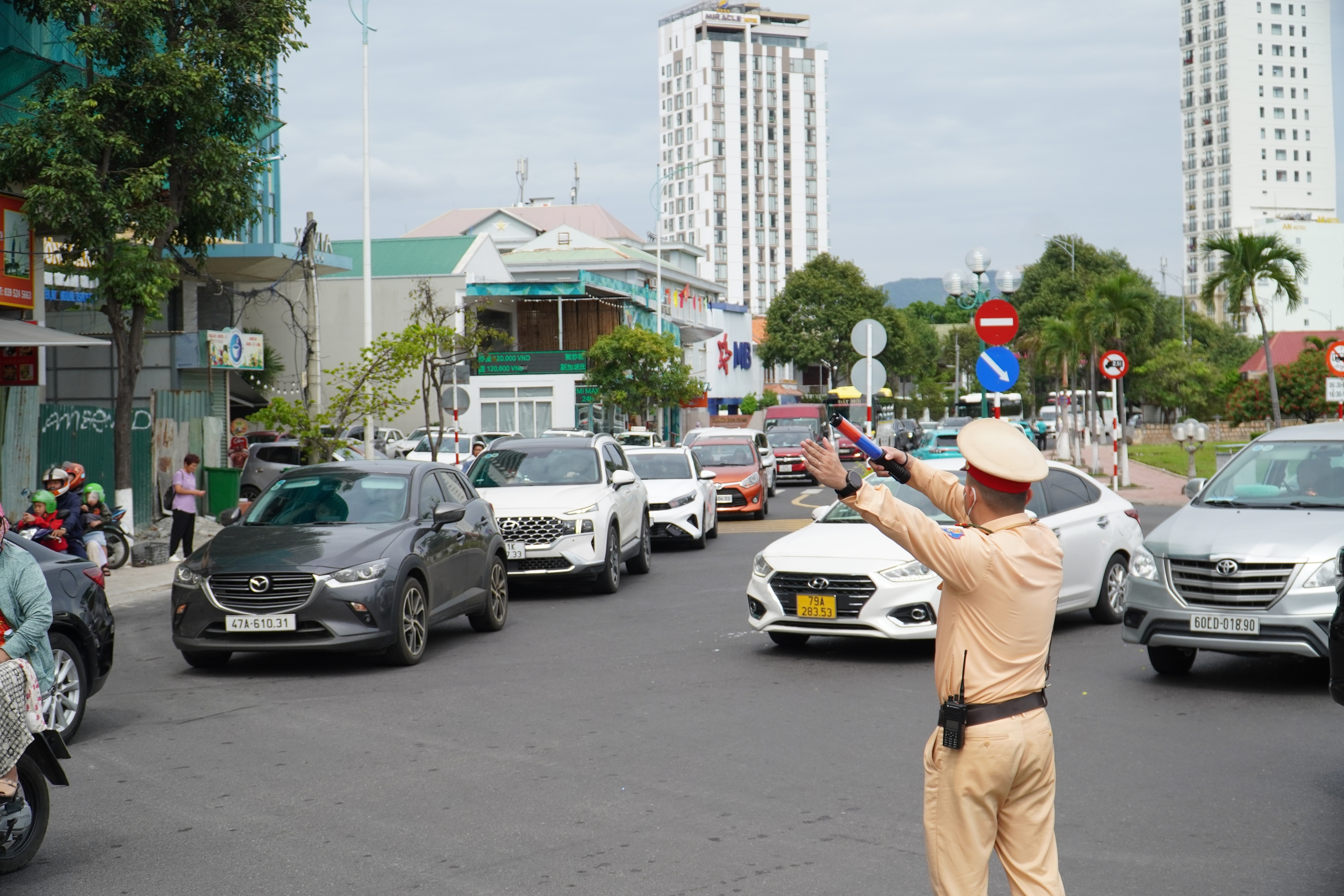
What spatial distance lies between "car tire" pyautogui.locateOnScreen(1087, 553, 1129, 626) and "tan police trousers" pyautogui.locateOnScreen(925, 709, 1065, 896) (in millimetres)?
9139

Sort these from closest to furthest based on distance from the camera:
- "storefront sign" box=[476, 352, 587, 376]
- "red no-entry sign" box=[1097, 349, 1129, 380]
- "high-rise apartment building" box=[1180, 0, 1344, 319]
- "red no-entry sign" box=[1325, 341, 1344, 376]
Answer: "red no-entry sign" box=[1325, 341, 1344, 376] < "red no-entry sign" box=[1097, 349, 1129, 380] < "storefront sign" box=[476, 352, 587, 376] < "high-rise apartment building" box=[1180, 0, 1344, 319]

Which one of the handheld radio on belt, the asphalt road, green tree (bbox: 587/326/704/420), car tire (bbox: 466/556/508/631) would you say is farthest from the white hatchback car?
green tree (bbox: 587/326/704/420)

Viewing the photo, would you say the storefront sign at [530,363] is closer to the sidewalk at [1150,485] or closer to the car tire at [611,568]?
the sidewalk at [1150,485]

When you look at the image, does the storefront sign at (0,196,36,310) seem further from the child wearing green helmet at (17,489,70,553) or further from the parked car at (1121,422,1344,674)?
the parked car at (1121,422,1344,674)

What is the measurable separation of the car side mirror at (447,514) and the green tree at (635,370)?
3849cm

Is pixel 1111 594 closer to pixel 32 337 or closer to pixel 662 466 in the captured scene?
pixel 662 466

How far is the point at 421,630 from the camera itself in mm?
11195

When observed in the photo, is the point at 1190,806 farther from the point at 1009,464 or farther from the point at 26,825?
the point at 26,825

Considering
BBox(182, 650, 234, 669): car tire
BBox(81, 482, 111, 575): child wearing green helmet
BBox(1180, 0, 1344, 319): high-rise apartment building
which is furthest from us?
BBox(1180, 0, 1344, 319): high-rise apartment building

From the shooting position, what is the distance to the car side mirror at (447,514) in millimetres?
11461

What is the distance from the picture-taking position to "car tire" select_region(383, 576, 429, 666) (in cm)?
1070

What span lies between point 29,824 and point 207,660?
18.0 ft

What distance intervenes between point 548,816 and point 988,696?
320 cm

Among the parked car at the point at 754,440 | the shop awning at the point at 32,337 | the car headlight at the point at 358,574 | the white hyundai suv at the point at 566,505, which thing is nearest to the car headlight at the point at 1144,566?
the car headlight at the point at 358,574
